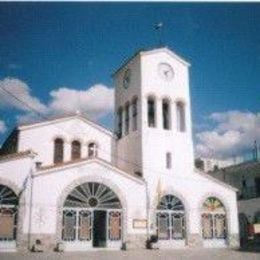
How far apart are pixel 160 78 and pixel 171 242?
816 centimetres

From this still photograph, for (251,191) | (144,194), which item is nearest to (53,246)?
(144,194)

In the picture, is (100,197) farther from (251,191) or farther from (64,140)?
(251,191)

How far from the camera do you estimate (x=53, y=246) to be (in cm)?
1577

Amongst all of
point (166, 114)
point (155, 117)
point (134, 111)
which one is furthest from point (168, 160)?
point (134, 111)

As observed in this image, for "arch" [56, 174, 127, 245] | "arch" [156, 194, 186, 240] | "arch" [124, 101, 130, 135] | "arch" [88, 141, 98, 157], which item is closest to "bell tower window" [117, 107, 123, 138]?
"arch" [124, 101, 130, 135]

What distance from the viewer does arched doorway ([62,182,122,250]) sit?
1662cm

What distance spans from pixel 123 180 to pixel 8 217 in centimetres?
516

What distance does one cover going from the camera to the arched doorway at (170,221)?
18531 mm

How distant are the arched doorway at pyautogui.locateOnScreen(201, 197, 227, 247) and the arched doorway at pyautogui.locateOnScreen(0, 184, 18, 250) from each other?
892cm

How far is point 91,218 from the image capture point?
17.2 metres

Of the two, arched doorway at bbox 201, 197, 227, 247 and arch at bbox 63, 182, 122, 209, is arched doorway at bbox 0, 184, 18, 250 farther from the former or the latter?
arched doorway at bbox 201, 197, 227, 247

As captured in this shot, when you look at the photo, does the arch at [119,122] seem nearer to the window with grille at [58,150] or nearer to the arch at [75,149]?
the arch at [75,149]

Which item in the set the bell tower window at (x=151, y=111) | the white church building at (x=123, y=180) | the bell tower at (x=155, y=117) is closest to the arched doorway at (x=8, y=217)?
the white church building at (x=123, y=180)

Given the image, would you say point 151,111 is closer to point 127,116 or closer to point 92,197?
point 127,116
